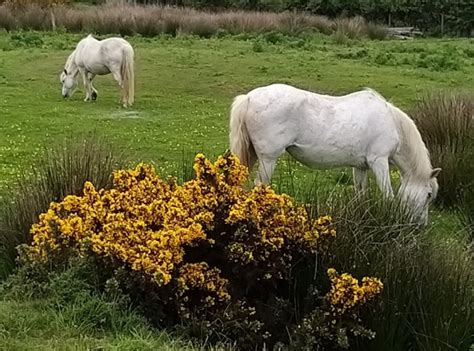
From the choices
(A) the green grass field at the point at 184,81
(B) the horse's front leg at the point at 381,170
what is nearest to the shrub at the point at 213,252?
(B) the horse's front leg at the point at 381,170

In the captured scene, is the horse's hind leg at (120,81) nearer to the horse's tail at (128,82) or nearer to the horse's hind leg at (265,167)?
the horse's tail at (128,82)

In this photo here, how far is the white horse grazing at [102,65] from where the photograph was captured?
55.4 ft

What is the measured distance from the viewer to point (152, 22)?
29.5 m

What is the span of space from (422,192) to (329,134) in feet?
3.51


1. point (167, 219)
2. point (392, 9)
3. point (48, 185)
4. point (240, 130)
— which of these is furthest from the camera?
point (392, 9)

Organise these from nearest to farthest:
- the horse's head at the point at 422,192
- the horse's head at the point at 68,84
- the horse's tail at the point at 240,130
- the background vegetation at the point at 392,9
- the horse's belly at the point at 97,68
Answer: the horse's head at the point at 422,192 → the horse's tail at the point at 240,130 → the horse's belly at the point at 97,68 → the horse's head at the point at 68,84 → the background vegetation at the point at 392,9

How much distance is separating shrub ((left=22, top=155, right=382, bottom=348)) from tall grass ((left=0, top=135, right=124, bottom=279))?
0.63 meters

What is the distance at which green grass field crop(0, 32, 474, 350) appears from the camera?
8820 mm

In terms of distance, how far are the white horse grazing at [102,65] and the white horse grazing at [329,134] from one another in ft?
28.6

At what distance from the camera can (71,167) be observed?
7125mm

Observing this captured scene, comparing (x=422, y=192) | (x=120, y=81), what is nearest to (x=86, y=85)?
(x=120, y=81)

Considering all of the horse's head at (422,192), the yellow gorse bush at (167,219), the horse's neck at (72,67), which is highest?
the yellow gorse bush at (167,219)

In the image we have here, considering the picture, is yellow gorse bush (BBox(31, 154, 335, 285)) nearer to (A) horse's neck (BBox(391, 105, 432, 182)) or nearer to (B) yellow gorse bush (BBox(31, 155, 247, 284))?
(B) yellow gorse bush (BBox(31, 155, 247, 284))

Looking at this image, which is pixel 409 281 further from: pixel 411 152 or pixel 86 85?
pixel 86 85
